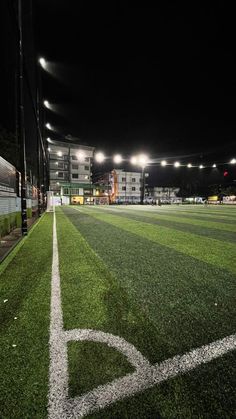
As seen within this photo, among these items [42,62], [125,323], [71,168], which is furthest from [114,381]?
[71,168]

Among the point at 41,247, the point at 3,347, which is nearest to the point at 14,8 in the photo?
the point at 41,247

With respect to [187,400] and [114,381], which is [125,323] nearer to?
[114,381]

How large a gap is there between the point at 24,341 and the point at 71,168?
66.7 m

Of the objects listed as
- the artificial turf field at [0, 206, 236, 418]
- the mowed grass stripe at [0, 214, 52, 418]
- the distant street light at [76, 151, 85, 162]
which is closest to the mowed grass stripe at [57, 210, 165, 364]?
the artificial turf field at [0, 206, 236, 418]

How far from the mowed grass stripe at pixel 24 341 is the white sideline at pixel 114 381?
0.08 metres

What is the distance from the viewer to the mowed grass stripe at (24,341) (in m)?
1.38

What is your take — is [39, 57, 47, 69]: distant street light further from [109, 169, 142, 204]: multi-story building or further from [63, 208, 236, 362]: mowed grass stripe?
[109, 169, 142, 204]: multi-story building

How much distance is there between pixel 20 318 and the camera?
238cm

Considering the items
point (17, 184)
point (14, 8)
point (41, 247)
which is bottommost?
point (41, 247)

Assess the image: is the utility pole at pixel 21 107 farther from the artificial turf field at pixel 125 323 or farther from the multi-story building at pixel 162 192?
the multi-story building at pixel 162 192

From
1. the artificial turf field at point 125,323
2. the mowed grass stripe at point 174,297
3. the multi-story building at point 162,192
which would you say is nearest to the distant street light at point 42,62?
the artificial turf field at point 125,323

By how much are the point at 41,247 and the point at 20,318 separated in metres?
3.66

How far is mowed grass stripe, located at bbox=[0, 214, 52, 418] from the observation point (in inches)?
54.5

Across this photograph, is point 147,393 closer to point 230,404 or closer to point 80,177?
point 230,404
